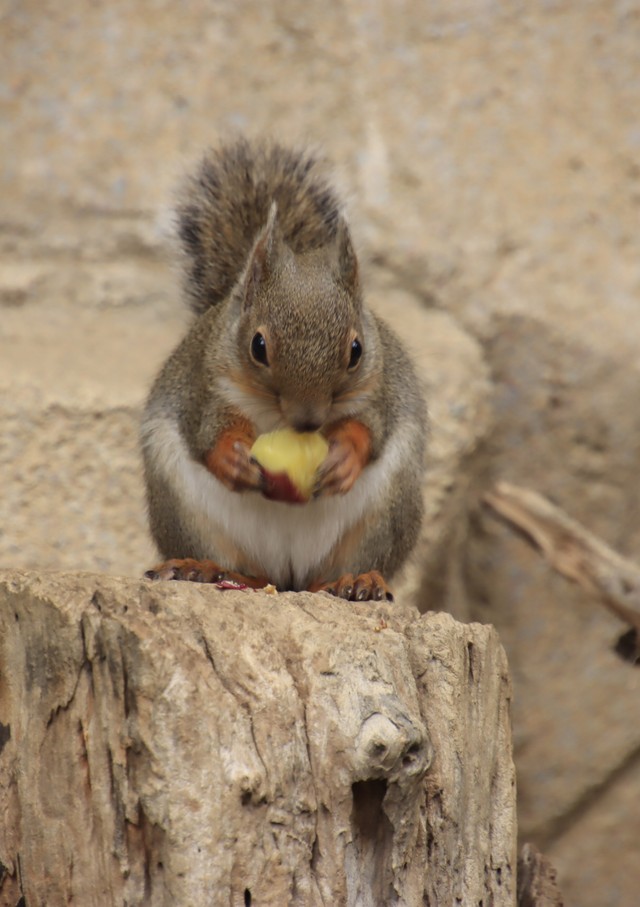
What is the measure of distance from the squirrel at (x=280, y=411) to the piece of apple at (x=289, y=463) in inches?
0.7

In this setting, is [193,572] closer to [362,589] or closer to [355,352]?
[362,589]

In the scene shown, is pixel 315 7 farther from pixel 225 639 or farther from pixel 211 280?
pixel 225 639

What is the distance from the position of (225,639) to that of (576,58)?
2.17m

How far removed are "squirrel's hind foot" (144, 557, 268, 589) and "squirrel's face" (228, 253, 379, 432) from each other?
24cm

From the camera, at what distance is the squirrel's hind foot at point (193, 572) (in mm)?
2061

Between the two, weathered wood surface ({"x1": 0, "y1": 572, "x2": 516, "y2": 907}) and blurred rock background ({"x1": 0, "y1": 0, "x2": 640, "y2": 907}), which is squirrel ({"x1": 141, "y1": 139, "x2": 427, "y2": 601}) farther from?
blurred rock background ({"x1": 0, "y1": 0, "x2": 640, "y2": 907})

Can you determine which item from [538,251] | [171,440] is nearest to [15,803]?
[171,440]

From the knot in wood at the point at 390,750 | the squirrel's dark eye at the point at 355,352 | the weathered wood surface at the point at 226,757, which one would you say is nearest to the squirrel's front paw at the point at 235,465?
the squirrel's dark eye at the point at 355,352

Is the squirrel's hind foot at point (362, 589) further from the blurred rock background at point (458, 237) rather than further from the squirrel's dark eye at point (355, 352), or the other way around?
the blurred rock background at point (458, 237)

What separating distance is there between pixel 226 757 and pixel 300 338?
30.4 inches

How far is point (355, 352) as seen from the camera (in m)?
2.11

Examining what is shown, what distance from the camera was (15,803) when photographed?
1.55 metres

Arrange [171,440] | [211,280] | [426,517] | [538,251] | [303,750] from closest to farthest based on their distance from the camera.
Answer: [303,750]
[171,440]
[211,280]
[426,517]
[538,251]

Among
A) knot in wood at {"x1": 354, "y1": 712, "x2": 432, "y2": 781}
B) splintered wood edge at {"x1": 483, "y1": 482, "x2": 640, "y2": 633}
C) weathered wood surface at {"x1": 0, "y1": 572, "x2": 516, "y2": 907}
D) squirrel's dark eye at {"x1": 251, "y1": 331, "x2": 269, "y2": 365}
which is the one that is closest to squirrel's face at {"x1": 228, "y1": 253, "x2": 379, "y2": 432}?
squirrel's dark eye at {"x1": 251, "y1": 331, "x2": 269, "y2": 365}
